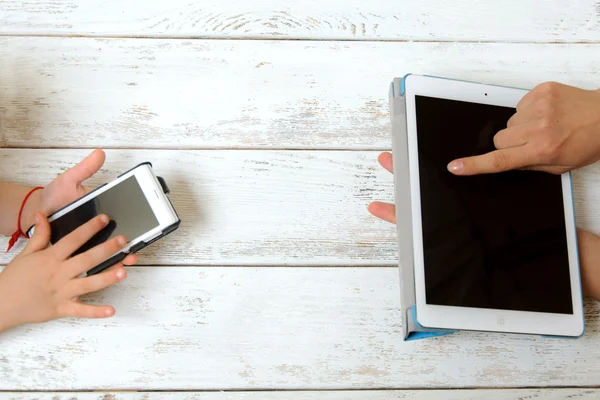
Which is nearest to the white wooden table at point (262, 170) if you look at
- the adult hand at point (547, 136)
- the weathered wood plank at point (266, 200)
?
the weathered wood plank at point (266, 200)

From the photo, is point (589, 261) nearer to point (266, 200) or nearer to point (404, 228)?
point (404, 228)

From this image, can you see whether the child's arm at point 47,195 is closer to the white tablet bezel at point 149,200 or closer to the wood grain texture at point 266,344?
the white tablet bezel at point 149,200

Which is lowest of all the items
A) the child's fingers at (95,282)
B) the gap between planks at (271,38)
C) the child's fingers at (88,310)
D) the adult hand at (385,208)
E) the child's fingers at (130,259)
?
the child's fingers at (88,310)

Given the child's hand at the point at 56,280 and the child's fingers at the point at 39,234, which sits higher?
the child's fingers at the point at 39,234

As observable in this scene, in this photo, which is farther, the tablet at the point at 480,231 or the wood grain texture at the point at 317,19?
the wood grain texture at the point at 317,19

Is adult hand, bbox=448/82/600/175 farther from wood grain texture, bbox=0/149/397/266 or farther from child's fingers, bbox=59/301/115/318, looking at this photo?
child's fingers, bbox=59/301/115/318

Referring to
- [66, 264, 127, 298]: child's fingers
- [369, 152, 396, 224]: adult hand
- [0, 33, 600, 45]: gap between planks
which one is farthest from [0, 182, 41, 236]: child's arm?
[369, 152, 396, 224]: adult hand

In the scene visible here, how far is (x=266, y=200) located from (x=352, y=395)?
25 cm

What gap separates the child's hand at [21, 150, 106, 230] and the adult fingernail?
1.28 ft

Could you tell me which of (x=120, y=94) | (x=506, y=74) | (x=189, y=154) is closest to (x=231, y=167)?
(x=189, y=154)

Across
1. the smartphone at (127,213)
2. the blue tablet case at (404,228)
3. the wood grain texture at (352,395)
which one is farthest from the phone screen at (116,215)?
the blue tablet case at (404,228)

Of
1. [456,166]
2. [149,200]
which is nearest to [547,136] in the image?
[456,166]

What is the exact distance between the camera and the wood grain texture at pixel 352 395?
560 millimetres

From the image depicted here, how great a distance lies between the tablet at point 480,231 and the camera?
521 mm
